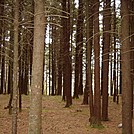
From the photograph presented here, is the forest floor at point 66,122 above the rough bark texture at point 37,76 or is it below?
below

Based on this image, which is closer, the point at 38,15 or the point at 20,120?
the point at 38,15

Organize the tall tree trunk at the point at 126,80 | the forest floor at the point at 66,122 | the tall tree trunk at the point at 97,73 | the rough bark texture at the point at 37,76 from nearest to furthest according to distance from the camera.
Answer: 1. the rough bark texture at the point at 37,76
2. the tall tree trunk at the point at 126,80
3. the forest floor at the point at 66,122
4. the tall tree trunk at the point at 97,73

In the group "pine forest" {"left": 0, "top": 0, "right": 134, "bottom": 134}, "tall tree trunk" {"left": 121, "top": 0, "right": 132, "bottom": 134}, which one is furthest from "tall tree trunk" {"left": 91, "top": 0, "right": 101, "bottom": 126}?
"tall tree trunk" {"left": 121, "top": 0, "right": 132, "bottom": 134}

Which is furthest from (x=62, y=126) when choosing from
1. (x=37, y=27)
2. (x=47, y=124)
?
(x=37, y=27)

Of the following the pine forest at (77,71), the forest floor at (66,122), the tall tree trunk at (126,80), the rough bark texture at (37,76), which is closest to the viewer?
the rough bark texture at (37,76)

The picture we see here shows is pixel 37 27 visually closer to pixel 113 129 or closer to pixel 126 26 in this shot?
pixel 126 26

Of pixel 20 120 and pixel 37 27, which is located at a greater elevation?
pixel 37 27

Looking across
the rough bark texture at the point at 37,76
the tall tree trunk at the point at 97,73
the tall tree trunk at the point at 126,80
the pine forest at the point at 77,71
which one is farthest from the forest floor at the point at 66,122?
the rough bark texture at the point at 37,76

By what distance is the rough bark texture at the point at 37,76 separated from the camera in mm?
7012

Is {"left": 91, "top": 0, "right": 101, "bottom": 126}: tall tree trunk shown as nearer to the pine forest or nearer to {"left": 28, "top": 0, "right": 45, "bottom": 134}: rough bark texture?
the pine forest

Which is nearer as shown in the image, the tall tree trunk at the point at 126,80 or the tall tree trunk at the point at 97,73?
the tall tree trunk at the point at 126,80

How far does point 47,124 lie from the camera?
1377cm

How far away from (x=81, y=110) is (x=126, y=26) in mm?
9017

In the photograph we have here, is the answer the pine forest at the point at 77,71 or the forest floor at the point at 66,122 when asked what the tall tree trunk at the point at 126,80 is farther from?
the forest floor at the point at 66,122
